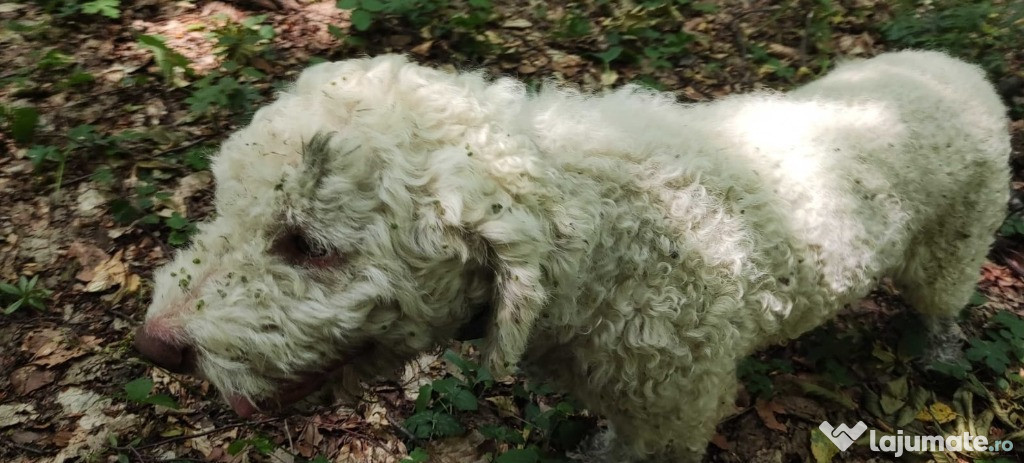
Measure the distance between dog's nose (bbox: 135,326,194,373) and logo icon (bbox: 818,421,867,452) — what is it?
10.6ft

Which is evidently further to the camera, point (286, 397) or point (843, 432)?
point (843, 432)

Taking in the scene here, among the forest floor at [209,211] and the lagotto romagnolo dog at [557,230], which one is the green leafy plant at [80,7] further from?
the lagotto romagnolo dog at [557,230]

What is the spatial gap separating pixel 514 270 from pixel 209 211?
113 inches

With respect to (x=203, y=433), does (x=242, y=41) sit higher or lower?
higher

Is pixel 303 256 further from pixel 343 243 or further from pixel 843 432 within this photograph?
pixel 843 432

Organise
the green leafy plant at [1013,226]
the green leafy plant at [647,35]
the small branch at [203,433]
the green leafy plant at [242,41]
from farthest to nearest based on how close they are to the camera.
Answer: the green leafy plant at [647,35] < the green leafy plant at [242,41] < the green leafy plant at [1013,226] < the small branch at [203,433]

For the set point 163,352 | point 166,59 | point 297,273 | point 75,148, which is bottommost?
point 75,148

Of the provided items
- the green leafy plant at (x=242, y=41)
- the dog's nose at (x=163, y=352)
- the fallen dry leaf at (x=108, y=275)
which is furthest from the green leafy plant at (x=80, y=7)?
the dog's nose at (x=163, y=352)

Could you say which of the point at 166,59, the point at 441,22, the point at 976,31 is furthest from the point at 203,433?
the point at 976,31

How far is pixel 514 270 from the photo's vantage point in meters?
1.64

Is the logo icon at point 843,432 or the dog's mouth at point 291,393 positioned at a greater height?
the dog's mouth at point 291,393

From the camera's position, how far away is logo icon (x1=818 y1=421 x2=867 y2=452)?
3.31 m

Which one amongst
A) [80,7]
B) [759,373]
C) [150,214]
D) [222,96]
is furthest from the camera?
[80,7]

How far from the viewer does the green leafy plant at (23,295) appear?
314 cm
